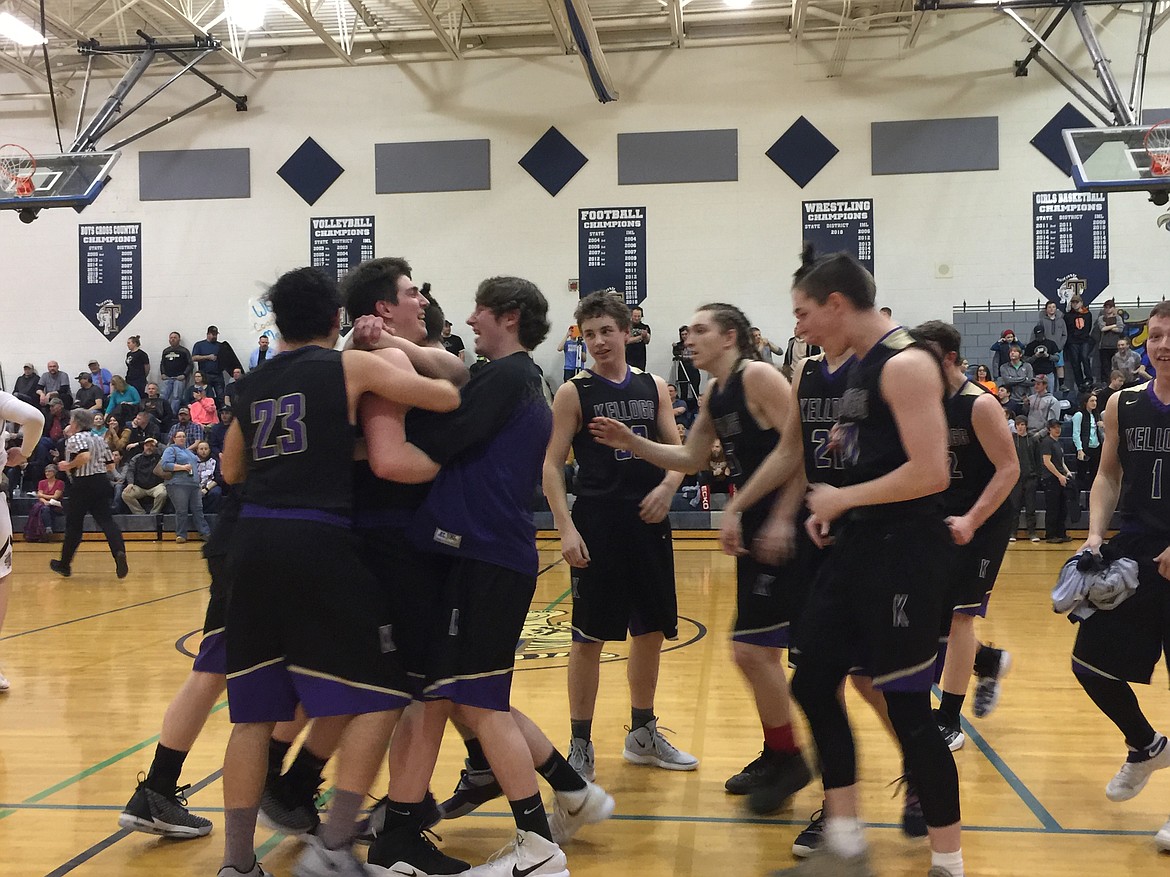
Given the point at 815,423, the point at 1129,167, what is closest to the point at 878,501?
the point at 815,423

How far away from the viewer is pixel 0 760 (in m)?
4.79

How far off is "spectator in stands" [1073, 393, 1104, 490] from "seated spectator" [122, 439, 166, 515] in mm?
14282

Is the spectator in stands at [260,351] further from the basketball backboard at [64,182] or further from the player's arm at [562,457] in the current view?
the player's arm at [562,457]

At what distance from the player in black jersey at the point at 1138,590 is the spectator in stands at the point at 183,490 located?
13662mm

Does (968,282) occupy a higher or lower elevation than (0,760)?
higher

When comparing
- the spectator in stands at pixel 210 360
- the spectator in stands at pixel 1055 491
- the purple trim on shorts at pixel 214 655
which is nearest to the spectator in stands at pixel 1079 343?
the spectator in stands at pixel 1055 491

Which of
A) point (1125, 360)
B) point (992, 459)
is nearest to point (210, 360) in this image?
point (1125, 360)

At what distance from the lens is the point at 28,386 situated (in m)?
18.5

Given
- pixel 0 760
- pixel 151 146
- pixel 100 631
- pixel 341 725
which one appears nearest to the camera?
pixel 341 725

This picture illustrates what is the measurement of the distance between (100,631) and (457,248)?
12040 millimetres

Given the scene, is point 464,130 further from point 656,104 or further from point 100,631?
point 100,631

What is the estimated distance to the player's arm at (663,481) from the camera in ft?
14.4

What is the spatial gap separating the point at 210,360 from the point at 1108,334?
15.8m

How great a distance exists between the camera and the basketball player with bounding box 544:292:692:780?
4.51 meters
